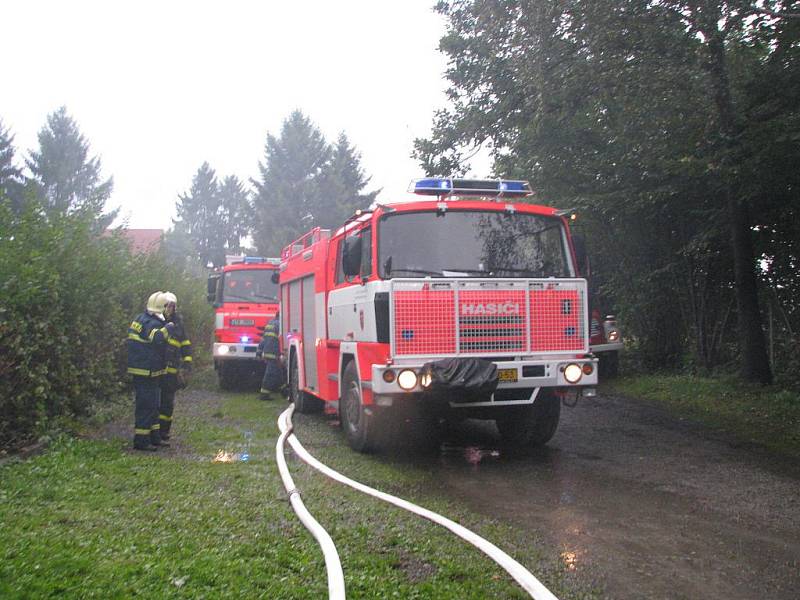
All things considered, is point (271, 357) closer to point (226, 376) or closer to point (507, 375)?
point (226, 376)

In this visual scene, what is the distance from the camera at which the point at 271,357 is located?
13.7 meters

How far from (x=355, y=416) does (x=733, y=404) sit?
6777 mm

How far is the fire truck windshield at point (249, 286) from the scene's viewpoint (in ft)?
50.7

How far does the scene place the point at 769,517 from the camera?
559 cm

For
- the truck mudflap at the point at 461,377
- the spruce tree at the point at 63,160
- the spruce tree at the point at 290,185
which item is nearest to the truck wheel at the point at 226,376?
the truck mudflap at the point at 461,377

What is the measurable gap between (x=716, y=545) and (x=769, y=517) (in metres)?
0.98

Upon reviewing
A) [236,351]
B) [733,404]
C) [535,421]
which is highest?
[236,351]

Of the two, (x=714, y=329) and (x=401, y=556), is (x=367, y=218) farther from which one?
(x=714, y=329)

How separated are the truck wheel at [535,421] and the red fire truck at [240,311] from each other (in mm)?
7221

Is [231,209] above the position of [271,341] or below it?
above

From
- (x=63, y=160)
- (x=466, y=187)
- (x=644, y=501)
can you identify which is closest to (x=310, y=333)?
(x=466, y=187)

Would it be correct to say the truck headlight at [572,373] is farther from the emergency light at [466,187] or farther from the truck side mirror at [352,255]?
the truck side mirror at [352,255]

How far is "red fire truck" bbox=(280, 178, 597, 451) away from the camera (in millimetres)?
7262

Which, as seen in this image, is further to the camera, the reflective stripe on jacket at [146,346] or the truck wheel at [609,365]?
the truck wheel at [609,365]
